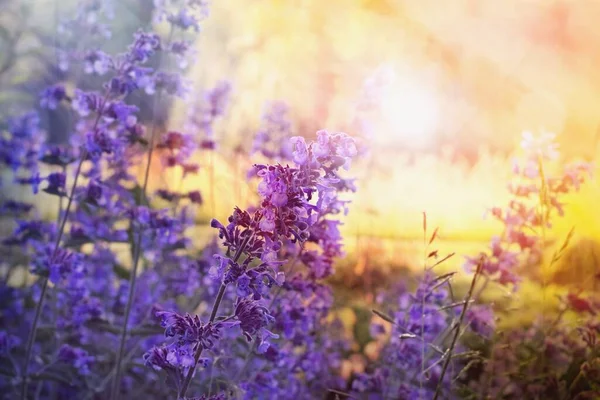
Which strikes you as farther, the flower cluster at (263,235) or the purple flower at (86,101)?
the purple flower at (86,101)

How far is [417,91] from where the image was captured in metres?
3.74

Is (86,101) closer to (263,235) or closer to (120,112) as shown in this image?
(120,112)

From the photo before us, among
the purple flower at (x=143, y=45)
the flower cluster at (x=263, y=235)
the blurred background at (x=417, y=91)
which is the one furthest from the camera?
the blurred background at (x=417, y=91)

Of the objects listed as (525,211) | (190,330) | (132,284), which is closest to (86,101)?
(132,284)

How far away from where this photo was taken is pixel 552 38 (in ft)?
11.7

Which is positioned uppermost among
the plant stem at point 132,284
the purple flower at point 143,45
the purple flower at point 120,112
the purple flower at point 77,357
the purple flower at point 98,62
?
the purple flower at point 143,45

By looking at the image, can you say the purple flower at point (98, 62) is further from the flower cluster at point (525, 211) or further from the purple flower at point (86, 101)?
the flower cluster at point (525, 211)

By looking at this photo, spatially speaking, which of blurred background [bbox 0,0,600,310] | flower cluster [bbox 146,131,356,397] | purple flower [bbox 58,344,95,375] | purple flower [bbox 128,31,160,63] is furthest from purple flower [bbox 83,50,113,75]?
blurred background [bbox 0,0,600,310]

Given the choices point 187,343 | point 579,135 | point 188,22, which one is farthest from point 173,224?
point 579,135

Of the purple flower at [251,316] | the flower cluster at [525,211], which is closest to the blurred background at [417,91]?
the flower cluster at [525,211]

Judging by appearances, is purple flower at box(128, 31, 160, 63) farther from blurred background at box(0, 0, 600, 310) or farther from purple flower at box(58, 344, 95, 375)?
blurred background at box(0, 0, 600, 310)

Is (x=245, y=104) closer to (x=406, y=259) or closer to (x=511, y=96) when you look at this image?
(x=406, y=259)

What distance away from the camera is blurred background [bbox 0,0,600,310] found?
11.2 feet

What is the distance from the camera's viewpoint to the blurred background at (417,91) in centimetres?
340
